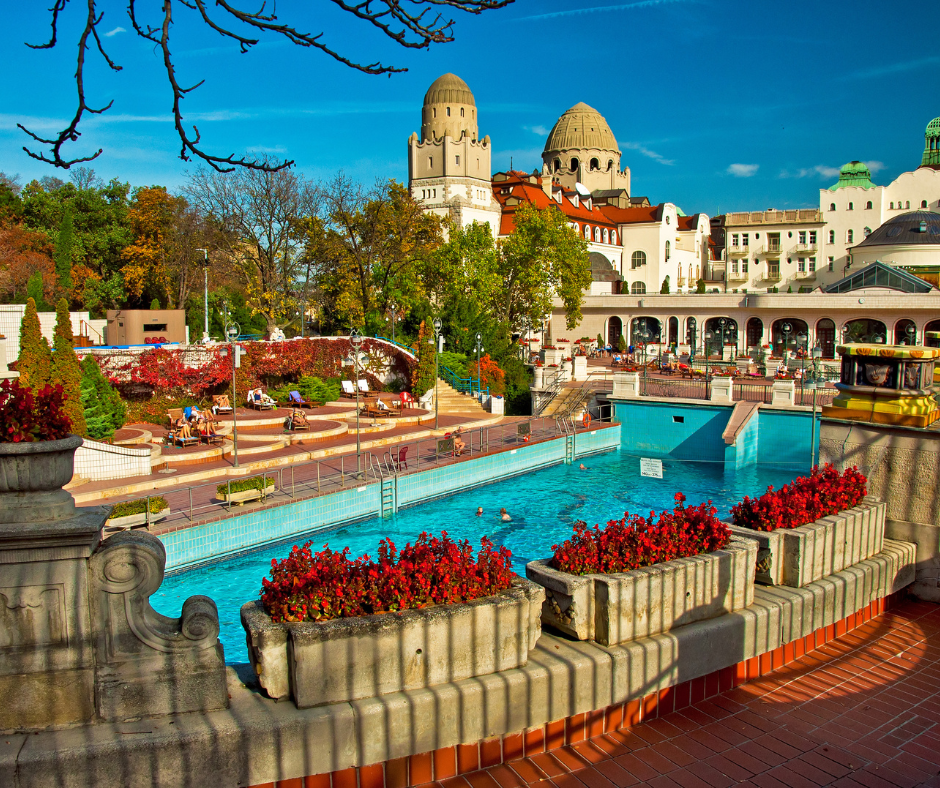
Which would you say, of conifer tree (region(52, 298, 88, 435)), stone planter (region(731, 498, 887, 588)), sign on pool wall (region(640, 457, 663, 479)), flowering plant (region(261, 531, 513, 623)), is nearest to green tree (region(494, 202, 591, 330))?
sign on pool wall (region(640, 457, 663, 479))

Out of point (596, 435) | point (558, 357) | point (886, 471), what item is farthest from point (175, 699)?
point (558, 357)

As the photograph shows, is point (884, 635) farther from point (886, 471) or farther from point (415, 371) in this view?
point (415, 371)

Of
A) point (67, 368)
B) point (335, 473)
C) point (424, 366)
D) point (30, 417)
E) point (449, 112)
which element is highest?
point (449, 112)

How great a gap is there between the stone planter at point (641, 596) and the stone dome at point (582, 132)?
83.3 meters

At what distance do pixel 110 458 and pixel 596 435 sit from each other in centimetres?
1462

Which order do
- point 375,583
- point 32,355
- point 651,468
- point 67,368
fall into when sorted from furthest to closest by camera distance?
1. point 651,468
2. point 67,368
3. point 32,355
4. point 375,583

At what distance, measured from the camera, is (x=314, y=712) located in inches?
159

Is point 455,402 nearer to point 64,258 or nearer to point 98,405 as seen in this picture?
point 98,405

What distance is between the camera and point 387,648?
167 inches

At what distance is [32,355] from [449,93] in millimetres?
47163

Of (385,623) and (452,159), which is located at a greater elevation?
(452,159)

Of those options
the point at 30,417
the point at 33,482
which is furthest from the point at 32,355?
the point at 33,482

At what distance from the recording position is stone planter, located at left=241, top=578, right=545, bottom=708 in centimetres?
411

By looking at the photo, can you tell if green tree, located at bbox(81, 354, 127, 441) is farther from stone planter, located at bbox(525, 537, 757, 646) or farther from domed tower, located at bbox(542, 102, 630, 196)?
domed tower, located at bbox(542, 102, 630, 196)
